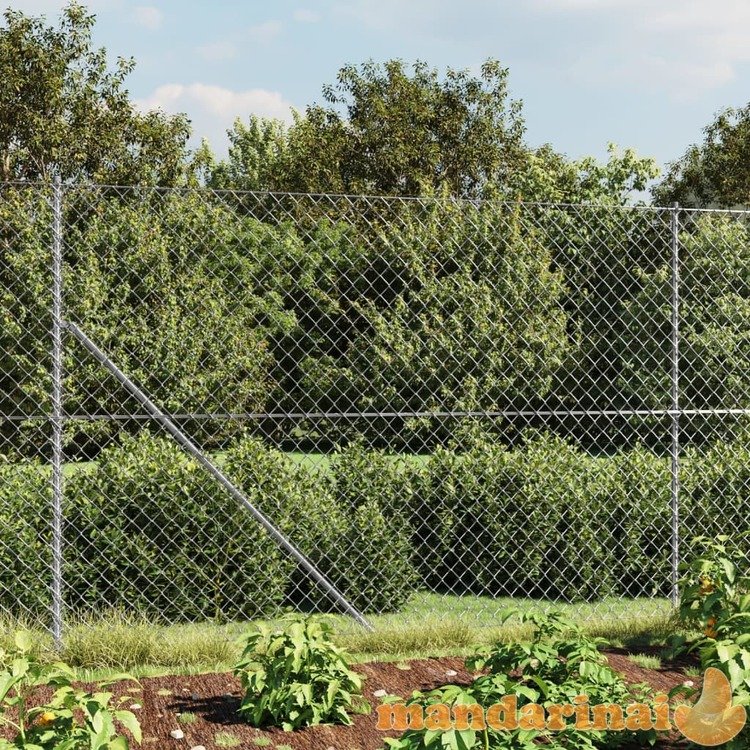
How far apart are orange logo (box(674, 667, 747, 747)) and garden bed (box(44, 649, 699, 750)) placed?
0.22 m

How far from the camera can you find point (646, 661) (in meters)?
4.68

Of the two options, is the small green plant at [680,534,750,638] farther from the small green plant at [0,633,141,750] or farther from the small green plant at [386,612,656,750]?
the small green plant at [0,633,141,750]

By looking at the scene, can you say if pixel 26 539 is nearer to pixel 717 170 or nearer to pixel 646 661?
pixel 646 661

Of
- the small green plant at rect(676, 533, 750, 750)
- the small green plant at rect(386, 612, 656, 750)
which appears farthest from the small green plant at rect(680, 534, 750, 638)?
A: the small green plant at rect(386, 612, 656, 750)

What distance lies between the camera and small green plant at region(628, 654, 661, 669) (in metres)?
4.63

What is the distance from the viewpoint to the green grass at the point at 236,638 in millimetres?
4484

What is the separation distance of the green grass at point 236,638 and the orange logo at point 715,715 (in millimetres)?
1403

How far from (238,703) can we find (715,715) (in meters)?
1.87

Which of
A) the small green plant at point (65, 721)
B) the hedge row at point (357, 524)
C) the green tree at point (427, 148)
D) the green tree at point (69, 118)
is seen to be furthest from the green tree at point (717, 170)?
the small green plant at point (65, 721)

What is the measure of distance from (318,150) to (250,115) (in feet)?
44.3

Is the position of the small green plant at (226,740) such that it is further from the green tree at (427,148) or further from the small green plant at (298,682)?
the green tree at (427,148)

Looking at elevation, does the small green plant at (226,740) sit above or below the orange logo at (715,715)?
below

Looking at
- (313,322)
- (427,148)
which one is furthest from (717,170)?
(313,322)

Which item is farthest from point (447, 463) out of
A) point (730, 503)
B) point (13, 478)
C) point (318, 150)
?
point (318, 150)
